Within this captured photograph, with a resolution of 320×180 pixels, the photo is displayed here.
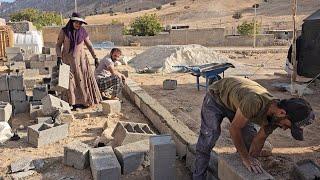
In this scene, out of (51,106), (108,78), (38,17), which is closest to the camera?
(51,106)

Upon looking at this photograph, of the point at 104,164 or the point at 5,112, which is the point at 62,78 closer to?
the point at 5,112

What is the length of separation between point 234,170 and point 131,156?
1408mm

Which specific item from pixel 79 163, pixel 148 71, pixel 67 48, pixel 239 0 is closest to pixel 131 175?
pixel 79 163

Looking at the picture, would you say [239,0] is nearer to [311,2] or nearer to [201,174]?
[311,2]

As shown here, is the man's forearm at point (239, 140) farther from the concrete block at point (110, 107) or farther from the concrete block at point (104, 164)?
the concrete block at point (110, 107)

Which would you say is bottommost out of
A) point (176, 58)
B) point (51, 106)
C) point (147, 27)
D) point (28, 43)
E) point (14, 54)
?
point (51, 106)

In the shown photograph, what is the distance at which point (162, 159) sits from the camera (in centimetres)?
403

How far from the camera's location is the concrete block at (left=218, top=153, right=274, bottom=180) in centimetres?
317

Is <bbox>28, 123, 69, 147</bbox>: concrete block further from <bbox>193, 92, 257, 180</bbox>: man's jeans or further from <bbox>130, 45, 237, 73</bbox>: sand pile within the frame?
<bbox>130, 45, 237, 73</bbox>: sand pile

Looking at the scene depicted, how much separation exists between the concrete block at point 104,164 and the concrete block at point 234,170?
1052 mm

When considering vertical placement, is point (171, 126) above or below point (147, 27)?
below

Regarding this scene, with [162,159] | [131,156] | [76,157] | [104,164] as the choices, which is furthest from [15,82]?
[162,159]

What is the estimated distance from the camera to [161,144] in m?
3.99

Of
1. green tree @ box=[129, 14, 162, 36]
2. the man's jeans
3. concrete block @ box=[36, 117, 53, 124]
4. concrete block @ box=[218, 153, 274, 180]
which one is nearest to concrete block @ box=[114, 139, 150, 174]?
the man's jeans
